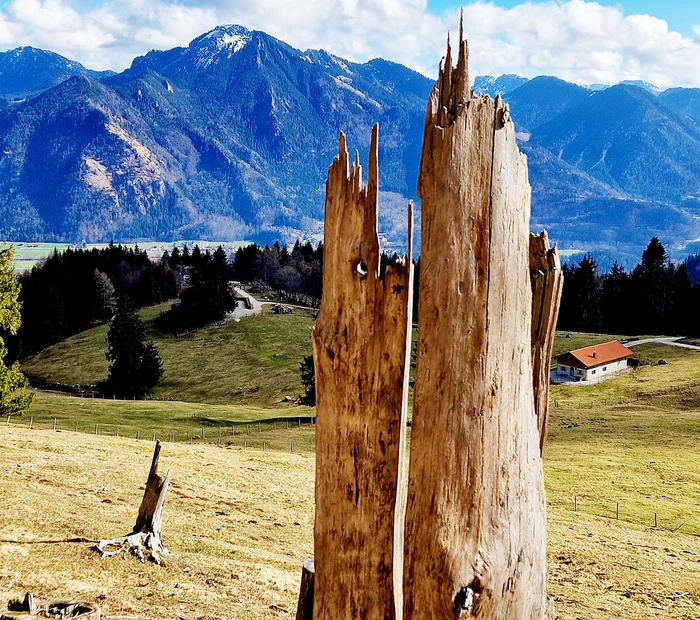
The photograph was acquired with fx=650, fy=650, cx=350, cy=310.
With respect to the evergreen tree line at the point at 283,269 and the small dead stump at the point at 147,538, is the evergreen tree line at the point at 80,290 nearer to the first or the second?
the evergreen tree line at the point at 283,269

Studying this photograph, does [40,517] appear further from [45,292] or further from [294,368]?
[45,292]

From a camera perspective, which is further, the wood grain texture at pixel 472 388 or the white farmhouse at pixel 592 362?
the white farmhouse at pixel 592 362

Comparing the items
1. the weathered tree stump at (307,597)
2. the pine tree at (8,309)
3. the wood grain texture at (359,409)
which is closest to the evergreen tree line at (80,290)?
the pine tree at (8,309)

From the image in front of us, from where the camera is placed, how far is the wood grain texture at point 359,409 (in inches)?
273

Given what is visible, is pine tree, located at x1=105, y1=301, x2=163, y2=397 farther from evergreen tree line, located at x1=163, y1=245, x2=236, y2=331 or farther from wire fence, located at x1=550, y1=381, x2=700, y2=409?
wire fence, located at x1=550, y1=381, x2=700, y2=409

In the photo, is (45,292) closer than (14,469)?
No

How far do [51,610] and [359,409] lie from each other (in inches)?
372

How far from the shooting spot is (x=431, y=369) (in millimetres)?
6762

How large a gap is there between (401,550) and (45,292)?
117 m

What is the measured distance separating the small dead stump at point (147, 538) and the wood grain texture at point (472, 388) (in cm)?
1368

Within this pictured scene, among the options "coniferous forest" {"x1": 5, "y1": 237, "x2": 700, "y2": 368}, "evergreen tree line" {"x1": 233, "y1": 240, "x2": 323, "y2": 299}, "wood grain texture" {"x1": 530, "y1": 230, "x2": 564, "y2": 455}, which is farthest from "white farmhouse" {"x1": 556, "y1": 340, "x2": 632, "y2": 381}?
"wood grain texture" {"x1": 530, "y1": 230, "x2": 564, "y2": 455}

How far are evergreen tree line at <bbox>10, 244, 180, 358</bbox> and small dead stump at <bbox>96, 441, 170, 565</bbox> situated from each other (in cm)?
8044

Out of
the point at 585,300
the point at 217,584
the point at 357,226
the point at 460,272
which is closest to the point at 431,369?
the point at 460,272

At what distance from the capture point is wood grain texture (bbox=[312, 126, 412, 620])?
22.7ft
